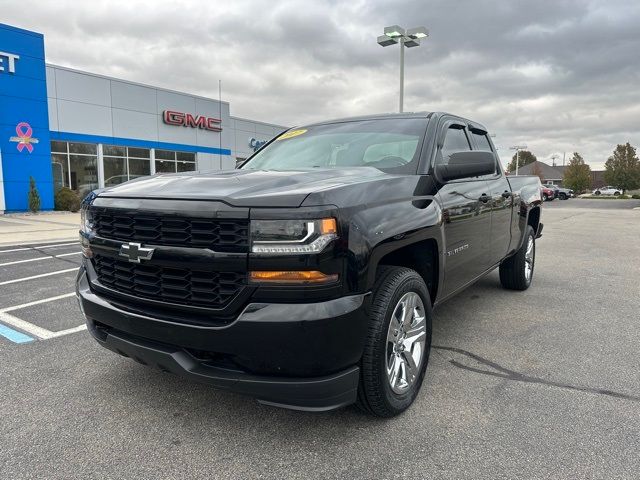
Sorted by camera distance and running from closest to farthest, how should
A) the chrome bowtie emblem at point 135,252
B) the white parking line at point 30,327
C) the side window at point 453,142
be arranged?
the chrome bowtie emblem at point 135,252
the side window at point 453,142
the white parking line at point 30,327

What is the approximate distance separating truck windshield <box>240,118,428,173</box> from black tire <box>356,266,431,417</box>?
87 centimetres

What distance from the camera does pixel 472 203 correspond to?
3.83 meters

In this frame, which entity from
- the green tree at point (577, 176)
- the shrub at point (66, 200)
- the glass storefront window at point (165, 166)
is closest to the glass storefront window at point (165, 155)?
the glass storefront window at point (165, 166)

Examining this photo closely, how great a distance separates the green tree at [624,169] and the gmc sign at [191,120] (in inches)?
2692

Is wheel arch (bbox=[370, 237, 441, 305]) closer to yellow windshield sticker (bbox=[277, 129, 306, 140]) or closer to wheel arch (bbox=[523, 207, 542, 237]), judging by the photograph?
yellow windshield sticker (bbox=[277, 129, 306, 140])

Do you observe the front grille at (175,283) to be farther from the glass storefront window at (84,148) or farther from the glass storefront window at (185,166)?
the glass storefront window at (185,166)

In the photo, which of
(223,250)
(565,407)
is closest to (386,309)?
(223,250)

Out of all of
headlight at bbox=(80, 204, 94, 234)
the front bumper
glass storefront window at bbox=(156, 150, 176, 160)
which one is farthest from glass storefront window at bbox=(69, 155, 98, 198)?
the front bumper

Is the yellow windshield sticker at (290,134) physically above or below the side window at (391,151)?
above

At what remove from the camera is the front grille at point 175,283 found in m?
2.27

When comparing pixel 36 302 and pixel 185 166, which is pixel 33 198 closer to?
pixel 185 166

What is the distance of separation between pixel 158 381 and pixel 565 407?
2565 millimetres

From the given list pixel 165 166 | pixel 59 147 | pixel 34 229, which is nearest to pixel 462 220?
pixel 34 229

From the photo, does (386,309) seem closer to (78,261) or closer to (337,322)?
(337,322)
